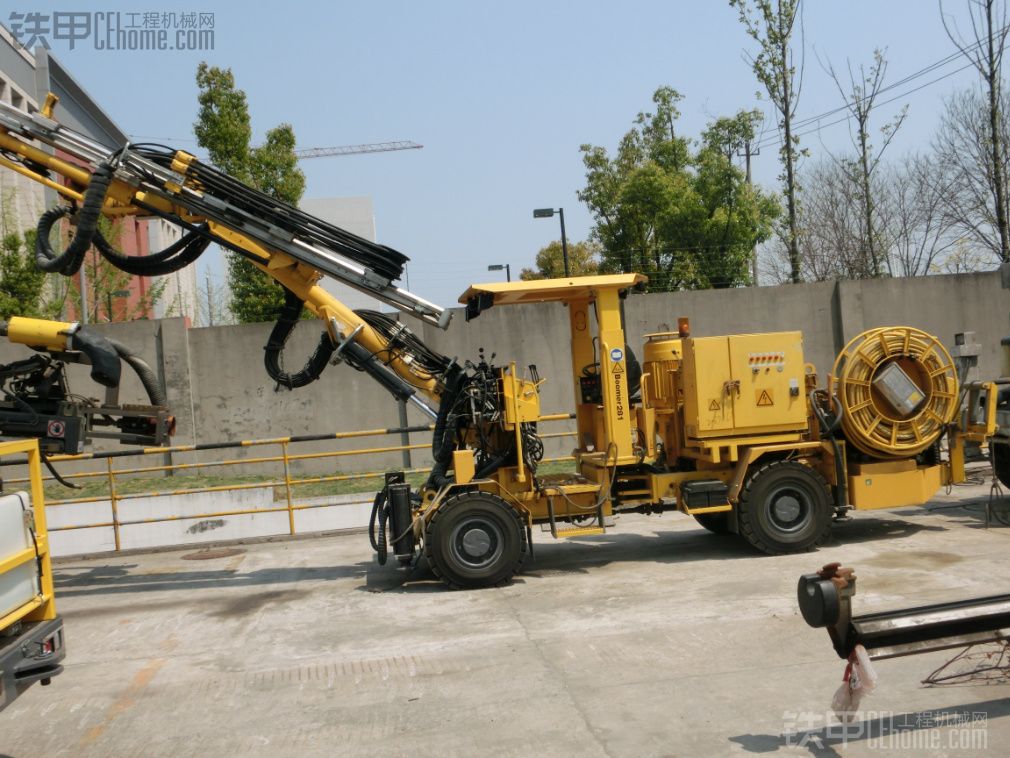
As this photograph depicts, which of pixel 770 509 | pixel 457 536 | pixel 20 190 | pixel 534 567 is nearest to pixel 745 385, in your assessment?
pixel 770 509

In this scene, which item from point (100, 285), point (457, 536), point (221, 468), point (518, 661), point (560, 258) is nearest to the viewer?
point (518, 661)

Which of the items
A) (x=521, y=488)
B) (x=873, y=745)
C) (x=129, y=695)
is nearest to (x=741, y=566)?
(x=521, y=488)

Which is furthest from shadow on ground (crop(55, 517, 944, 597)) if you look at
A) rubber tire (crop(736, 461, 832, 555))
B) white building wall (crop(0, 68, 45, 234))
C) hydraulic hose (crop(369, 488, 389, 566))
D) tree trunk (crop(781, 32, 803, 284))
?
white building wall (crop(0, 68, 45, 234))

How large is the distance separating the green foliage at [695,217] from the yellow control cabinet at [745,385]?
18.6 metres

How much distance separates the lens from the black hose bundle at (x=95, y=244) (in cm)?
971

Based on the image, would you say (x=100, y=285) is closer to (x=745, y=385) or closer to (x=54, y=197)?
(x=54, y=197)

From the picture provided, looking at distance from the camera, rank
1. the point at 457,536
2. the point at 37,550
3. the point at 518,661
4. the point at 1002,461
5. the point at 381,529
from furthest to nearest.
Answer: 1. the point at 1002,461
2. the point at 381,529
3. the point at 457,536
4. the point at 518,661
5. the point at 37,550

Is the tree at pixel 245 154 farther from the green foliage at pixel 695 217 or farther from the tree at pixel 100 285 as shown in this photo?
the green foliage at pixel 695 217

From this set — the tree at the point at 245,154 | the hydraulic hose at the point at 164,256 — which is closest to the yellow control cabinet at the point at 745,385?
the hydraulic hose at the point at 164,256

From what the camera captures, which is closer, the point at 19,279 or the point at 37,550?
the point at 37,550

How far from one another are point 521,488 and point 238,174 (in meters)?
18.6

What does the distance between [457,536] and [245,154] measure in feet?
63.9

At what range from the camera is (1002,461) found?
1244 centimetres

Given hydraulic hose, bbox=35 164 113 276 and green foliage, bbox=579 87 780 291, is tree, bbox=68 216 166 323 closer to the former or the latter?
green foliage, bbox=579 87 780 291
